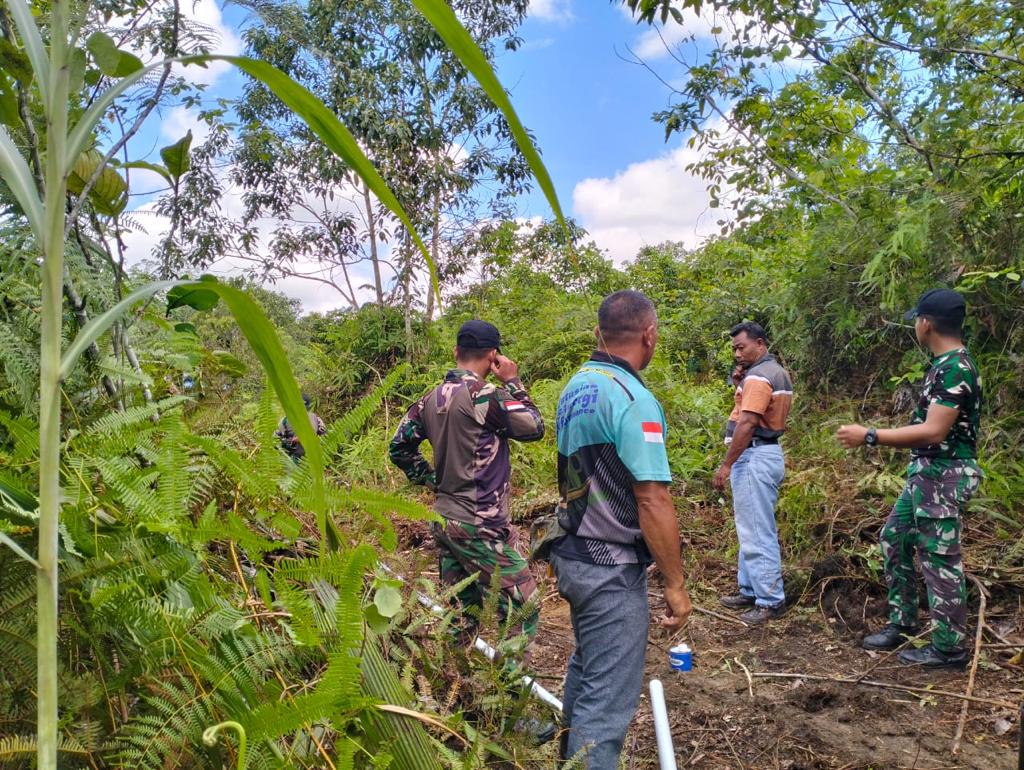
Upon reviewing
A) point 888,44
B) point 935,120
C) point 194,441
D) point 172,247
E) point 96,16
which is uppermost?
point 888,44

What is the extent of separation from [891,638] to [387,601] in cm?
418

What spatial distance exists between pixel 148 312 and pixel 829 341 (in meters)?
7.42

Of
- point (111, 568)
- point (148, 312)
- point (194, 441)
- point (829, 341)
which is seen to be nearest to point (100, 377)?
point (148, 312)

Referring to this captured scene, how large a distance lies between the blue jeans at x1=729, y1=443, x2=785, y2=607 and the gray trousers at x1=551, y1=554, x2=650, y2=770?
2554 mm

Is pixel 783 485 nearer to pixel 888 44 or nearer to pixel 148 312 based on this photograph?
→ pixel 888 44

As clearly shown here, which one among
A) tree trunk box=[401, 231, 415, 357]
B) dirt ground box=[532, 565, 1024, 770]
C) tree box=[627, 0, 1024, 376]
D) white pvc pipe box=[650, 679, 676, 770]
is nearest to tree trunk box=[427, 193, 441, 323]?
tree trunk box=[401, 231, 415, 357]

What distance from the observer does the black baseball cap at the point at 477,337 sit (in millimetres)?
3812

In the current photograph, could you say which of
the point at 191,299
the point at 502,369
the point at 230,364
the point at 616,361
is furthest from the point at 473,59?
the point at 502,369

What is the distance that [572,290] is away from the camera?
1336 cm

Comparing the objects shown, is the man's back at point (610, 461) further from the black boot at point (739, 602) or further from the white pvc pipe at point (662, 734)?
the black boot at point (739, 602)

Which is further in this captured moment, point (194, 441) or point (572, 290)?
point (572, 290)

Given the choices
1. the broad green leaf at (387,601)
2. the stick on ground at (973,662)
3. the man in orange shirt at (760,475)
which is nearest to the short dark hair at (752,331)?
the man in orange shirt at (760,475)

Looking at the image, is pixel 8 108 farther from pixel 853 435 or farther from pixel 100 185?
pixel 853 435

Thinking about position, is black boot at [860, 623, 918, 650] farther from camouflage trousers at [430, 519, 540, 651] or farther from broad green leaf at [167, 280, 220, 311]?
A: broad green leaf at [167, 280, 220, 311]
